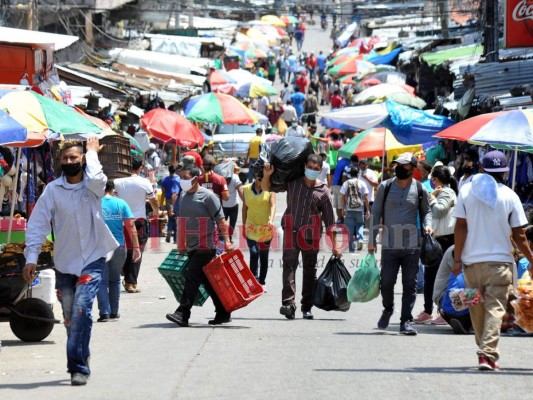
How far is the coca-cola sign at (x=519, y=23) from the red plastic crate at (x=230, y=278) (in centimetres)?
1041

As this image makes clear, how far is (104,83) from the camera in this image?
2772cm

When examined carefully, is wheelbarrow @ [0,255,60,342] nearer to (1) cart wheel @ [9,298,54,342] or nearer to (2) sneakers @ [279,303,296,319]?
(1) cart wheel @ [9,298,54,342]

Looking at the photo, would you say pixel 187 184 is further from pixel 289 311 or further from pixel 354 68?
pixel 354 68

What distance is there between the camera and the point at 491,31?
2431cm

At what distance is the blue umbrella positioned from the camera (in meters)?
10.4

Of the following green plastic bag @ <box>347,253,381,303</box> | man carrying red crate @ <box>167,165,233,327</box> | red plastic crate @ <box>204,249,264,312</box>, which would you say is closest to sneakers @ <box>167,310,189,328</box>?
man carrying red crate @ <box>167,165,233,327</box>

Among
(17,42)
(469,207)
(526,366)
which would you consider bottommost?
(526,366)

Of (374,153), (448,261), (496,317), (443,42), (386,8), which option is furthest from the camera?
(386,8)

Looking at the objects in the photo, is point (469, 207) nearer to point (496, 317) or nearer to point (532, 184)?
point (496, 317)

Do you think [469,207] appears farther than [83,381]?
Yes

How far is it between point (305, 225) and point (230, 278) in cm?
113

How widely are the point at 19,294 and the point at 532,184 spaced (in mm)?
9603

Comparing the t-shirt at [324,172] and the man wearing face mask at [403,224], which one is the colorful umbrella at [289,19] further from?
the man wearing face mask at [403,224]

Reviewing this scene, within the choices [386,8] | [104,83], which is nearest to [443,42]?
[104,83]
